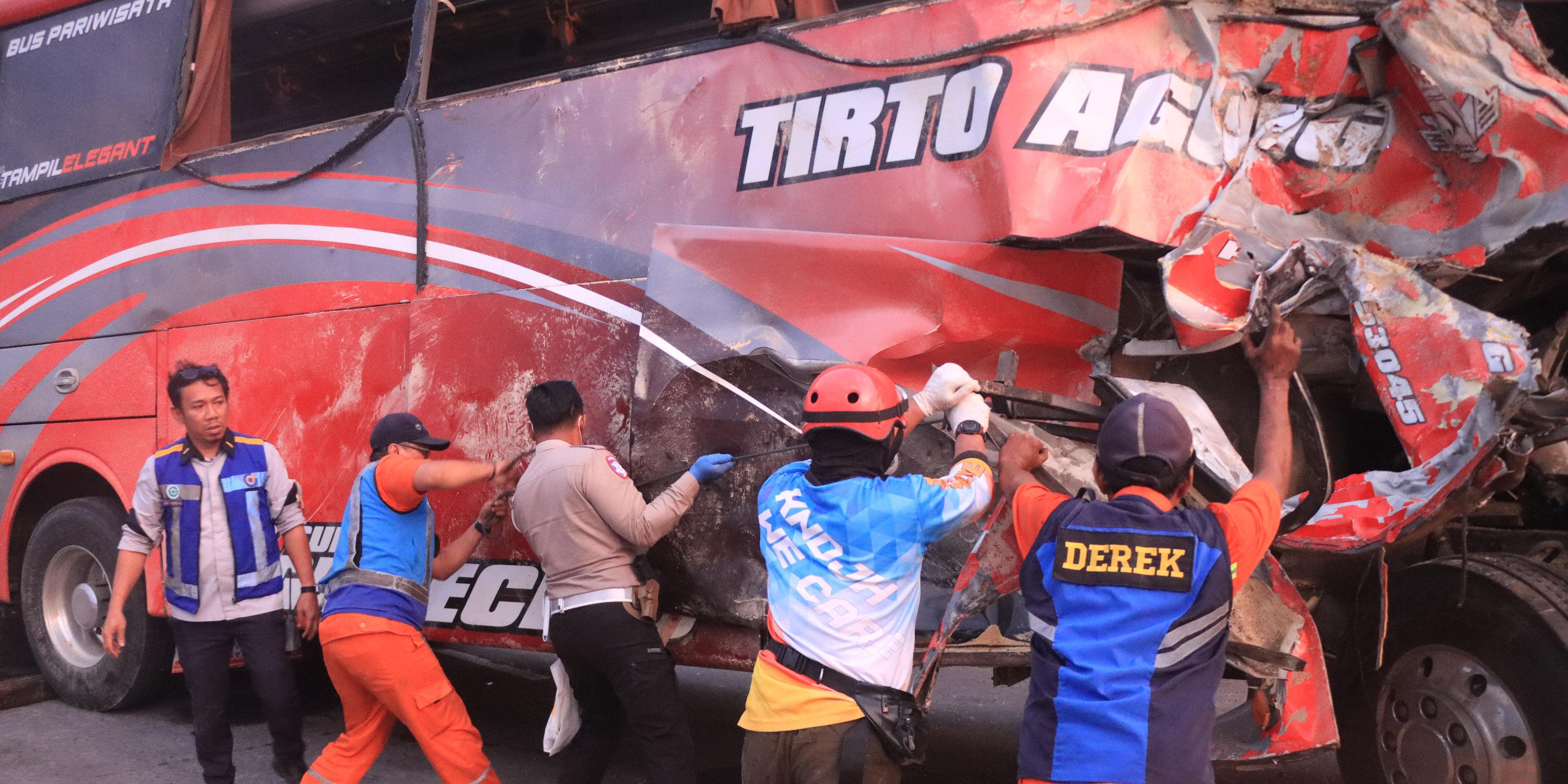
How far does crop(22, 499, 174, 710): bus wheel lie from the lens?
5.75 metres

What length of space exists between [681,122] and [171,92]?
304 centimetres

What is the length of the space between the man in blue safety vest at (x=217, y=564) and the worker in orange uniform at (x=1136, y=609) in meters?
2.98

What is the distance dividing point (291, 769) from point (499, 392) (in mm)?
1598

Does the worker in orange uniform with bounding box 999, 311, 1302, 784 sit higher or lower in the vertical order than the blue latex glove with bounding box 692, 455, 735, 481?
lower

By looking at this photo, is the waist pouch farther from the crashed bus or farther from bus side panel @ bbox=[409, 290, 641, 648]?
bus side panel @ bbox=[409, 290, 641, 648]

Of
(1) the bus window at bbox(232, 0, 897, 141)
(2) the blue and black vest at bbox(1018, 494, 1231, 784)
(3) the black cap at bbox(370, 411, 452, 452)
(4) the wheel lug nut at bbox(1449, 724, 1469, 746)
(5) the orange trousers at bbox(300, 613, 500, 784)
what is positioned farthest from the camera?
(1) the bus window at bbox(232, 0, 897, 141)

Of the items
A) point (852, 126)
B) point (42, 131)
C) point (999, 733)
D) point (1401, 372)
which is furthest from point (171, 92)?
point (1401, 372)

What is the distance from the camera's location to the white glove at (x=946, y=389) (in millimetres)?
3186

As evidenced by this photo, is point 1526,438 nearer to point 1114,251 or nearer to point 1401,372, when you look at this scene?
point 1401,372

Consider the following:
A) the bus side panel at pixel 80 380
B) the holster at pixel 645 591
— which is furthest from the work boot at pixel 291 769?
the bus side panel at pixel 80 380

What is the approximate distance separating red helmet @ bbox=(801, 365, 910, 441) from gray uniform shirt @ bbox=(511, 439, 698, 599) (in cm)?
74

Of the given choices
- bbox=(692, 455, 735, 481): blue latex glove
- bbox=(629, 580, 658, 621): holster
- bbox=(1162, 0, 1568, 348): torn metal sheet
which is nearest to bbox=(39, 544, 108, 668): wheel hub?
bbox=(629, 580, 658, 621): holster

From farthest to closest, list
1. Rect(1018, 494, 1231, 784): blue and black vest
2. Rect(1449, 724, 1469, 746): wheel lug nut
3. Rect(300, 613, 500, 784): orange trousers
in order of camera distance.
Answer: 1. Rect(300, 613, 500, 784): orange trousers
2. Rect(1449, 724, 1469, 746): wheel lug nut
3. Rect(1018, 494, 1231, 784): blue and black vest

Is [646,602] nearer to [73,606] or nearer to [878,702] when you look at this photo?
[878,702]
